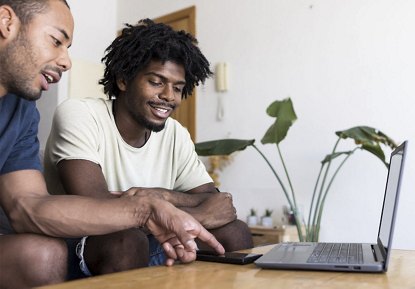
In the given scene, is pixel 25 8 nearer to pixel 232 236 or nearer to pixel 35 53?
pixel 35 53

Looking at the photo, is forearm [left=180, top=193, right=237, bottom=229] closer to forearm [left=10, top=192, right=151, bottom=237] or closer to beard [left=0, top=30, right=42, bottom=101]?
forearm [left=10, top=192, right=151, bottom=237]

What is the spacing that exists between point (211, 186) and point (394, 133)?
1353 millimetres

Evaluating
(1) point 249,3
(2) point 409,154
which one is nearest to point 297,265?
(2) point 409,154

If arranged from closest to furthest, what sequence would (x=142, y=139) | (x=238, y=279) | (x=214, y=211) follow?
1. (x=238, y=279)
2. (x=214, y=211)
3. (x=142, y=139)

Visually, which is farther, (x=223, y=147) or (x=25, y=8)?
(x=223, y=147)

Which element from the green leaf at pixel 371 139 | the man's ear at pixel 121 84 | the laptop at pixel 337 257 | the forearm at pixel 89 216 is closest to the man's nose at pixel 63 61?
the forearm at pixel 89 216

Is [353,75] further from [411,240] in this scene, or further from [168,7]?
[168,7]

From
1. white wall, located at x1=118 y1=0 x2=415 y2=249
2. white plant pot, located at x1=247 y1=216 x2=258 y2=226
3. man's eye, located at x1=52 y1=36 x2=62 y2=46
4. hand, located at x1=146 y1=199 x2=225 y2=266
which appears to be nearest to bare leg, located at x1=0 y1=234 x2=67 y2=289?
hand, located at x1=146 y1=199 x2=225 y2=266

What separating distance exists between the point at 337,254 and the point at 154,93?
905 millimetres

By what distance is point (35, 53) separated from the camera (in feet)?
4.19

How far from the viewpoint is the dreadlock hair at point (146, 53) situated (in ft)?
5.81

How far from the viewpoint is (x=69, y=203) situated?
1158 mm

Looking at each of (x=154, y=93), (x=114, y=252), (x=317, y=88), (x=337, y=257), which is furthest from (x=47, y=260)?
(x=317, y=88)

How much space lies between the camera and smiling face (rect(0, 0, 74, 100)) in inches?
49.8
